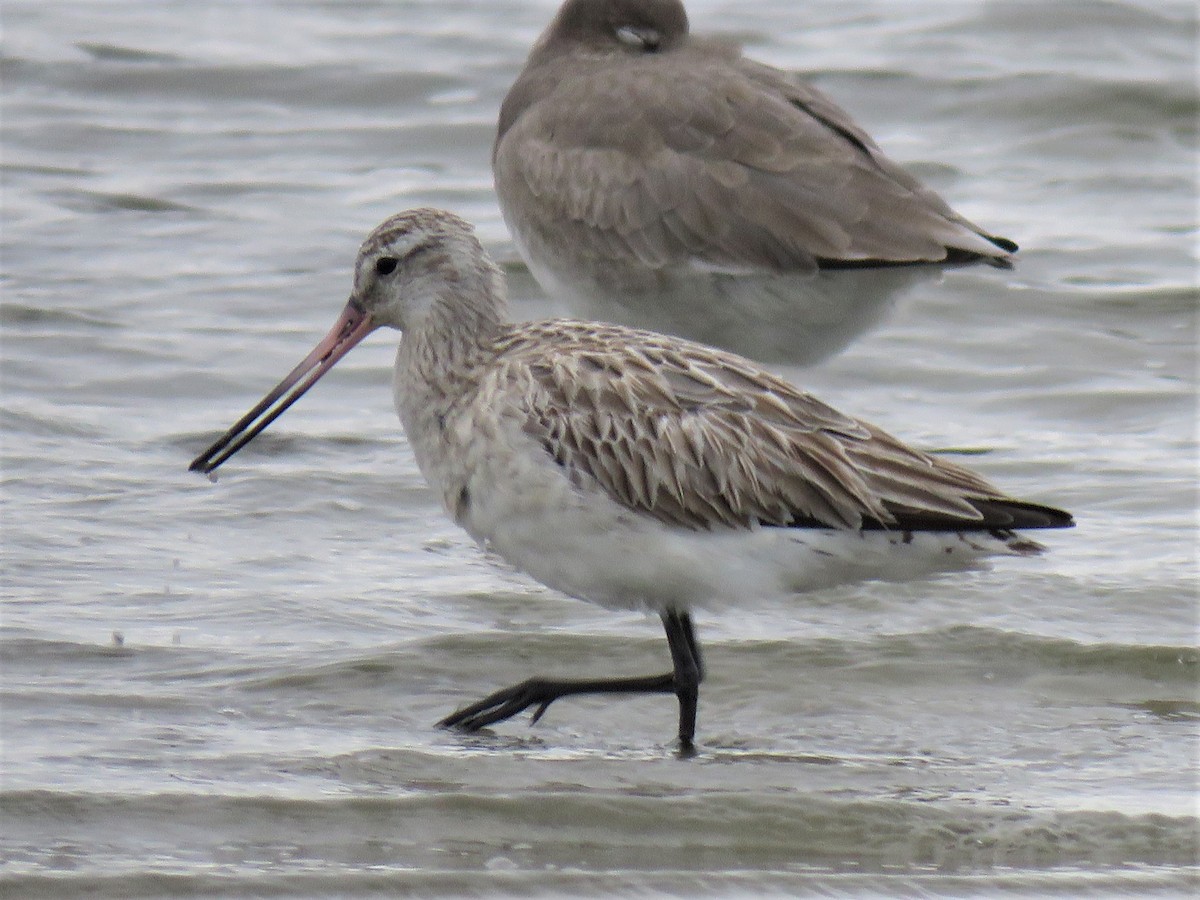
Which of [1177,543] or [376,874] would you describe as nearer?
[376,874]

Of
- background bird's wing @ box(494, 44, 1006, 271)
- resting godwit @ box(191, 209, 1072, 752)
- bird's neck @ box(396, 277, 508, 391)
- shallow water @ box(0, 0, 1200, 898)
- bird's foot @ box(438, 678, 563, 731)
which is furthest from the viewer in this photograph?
background bird's wing @ box(494, 44, 1006, 271)

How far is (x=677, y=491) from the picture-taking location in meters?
6.17

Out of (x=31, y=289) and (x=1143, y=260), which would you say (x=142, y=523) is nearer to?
(x=31, y=289)

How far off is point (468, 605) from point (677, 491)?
5.22 feet

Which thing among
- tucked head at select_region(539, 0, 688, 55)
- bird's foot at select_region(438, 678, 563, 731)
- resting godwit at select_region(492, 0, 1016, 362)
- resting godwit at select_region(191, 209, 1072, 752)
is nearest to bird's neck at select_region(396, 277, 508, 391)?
resting godwit at select_region(191, 209, 1072, 752)

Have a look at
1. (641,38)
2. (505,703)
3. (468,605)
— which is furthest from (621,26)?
(505,703)

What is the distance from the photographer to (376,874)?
17.9ft

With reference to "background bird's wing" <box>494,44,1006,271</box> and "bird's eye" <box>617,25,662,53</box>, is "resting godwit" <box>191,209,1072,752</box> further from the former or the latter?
"bird's eye" <box>617,25,662,53</box>

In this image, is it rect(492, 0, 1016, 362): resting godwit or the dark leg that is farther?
rect(492, 0, 1016, 362): resting godwit

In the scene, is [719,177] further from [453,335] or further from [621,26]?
[453,335]

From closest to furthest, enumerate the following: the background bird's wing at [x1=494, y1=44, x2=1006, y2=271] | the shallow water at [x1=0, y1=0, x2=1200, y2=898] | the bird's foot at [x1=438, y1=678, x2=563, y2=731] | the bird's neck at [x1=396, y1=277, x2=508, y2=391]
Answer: the shallow water at [x1=0, y1=0, x2=1200, y2=898] → the bird's foot at [x1=438, y1=678, x2=563, y2=731] → the bird's neck at [x1=396, y1=277, x2=508, y2=391] → the background bird's wing at [x1=494, y1=44, x2=1006, y2=271]

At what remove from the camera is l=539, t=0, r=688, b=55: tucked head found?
33.0ft

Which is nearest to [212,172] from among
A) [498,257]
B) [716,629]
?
[498,257]

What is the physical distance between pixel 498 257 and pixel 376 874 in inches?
286
